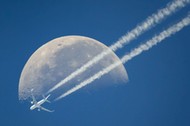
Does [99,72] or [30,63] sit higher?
[30,63]

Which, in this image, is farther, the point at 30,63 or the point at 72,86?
the point at 30,63

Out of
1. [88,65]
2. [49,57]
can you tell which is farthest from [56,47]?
[88,65]

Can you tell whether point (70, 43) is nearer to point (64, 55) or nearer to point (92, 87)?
point (64, 55)

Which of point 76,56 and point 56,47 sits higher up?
point 56,47

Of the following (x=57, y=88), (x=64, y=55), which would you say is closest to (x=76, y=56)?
(x=64, y=55)

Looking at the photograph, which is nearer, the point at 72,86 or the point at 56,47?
the point at 72,86

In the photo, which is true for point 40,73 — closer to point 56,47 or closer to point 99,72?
point 56,47

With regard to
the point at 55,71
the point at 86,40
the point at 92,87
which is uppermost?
the point at 86,40

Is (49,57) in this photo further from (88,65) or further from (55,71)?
(88,65)
